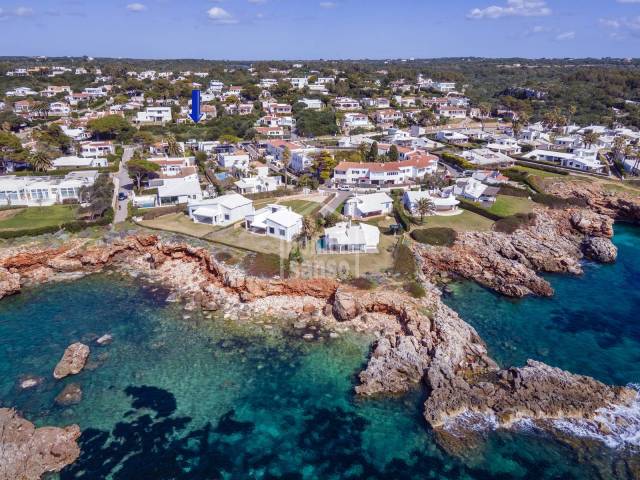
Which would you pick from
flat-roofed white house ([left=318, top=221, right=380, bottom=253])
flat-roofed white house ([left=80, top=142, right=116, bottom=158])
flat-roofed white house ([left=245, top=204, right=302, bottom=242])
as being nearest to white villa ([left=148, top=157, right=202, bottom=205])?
flat-roofed white house ([left=245, top=204, right=302, bottom=242])

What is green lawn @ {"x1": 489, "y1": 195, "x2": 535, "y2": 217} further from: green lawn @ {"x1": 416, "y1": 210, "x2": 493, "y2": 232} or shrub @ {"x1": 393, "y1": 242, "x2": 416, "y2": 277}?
shrub @ {"x1": 393, "y1": 242, "x2": 416, "y2": 277}

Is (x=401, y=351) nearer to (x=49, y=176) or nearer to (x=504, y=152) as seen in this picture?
(x=49, y=176)

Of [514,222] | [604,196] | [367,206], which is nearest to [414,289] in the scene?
[367,206]

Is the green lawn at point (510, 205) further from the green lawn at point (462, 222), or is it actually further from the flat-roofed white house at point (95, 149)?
the flat-roofed white house at point (95, 149)

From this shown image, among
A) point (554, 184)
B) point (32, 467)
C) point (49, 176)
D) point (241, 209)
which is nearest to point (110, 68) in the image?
point (49, 176)

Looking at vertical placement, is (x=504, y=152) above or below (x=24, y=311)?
above
